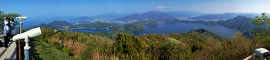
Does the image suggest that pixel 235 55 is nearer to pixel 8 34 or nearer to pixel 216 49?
pixel 216 49

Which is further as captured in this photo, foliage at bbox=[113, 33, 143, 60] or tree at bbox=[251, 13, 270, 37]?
tree at bbox=[251, 13, 270, 37]

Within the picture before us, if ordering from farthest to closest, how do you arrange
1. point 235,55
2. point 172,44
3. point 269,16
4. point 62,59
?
1. point 172,44
2. point 269,16
3. point 62,59
4. point 235,55

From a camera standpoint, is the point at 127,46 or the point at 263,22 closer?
the point at 127,46

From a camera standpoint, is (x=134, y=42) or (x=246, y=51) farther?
(x=134, y=42)

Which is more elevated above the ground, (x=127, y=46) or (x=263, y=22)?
(x=263, y=22)

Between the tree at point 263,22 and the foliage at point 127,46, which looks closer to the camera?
the foliage at point 127,46

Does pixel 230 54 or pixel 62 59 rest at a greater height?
pixel 230 54

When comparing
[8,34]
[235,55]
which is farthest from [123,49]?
[8,34]

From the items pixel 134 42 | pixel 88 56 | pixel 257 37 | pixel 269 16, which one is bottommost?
pixel 88 56

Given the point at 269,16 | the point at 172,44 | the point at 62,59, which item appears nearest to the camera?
the point at 62,59

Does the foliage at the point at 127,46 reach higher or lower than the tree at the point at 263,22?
lower

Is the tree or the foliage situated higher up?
the tree
